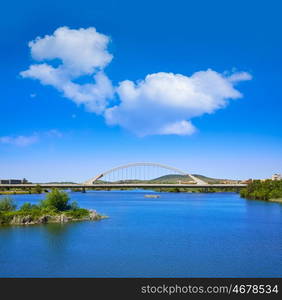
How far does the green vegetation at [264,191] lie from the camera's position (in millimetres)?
67319

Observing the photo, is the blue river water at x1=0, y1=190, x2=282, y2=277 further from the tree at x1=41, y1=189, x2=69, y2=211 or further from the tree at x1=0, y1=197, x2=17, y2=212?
the tree at x1=0, y1=197, x2=17, y2=212

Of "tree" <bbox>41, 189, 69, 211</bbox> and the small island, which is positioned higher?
"tree" <bbox>41, 189, 69, 211</bbox>

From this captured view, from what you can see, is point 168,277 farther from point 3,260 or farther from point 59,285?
point 3,260

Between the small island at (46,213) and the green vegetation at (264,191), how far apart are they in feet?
140

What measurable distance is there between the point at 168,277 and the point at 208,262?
311cm

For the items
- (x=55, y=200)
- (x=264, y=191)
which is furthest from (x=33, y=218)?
(x=264, y=191)

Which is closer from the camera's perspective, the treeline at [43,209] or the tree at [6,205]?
the treeline at [43,209]

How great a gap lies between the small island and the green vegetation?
42629 millimetres

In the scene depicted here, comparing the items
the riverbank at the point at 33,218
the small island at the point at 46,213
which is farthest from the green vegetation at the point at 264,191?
the riverbank at the point at 33,218

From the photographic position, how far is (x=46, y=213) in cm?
3086

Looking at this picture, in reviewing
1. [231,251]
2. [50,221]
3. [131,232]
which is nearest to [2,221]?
[50,221]

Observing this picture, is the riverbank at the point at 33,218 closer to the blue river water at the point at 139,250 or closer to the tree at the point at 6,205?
the blue river water at the point at 139,250

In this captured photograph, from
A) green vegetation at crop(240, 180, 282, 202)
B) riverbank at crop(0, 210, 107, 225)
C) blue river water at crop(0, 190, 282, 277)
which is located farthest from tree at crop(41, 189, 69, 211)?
green vegetation at crop(240, 180, 282, 202)

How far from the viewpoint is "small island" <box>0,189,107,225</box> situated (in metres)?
29.4
